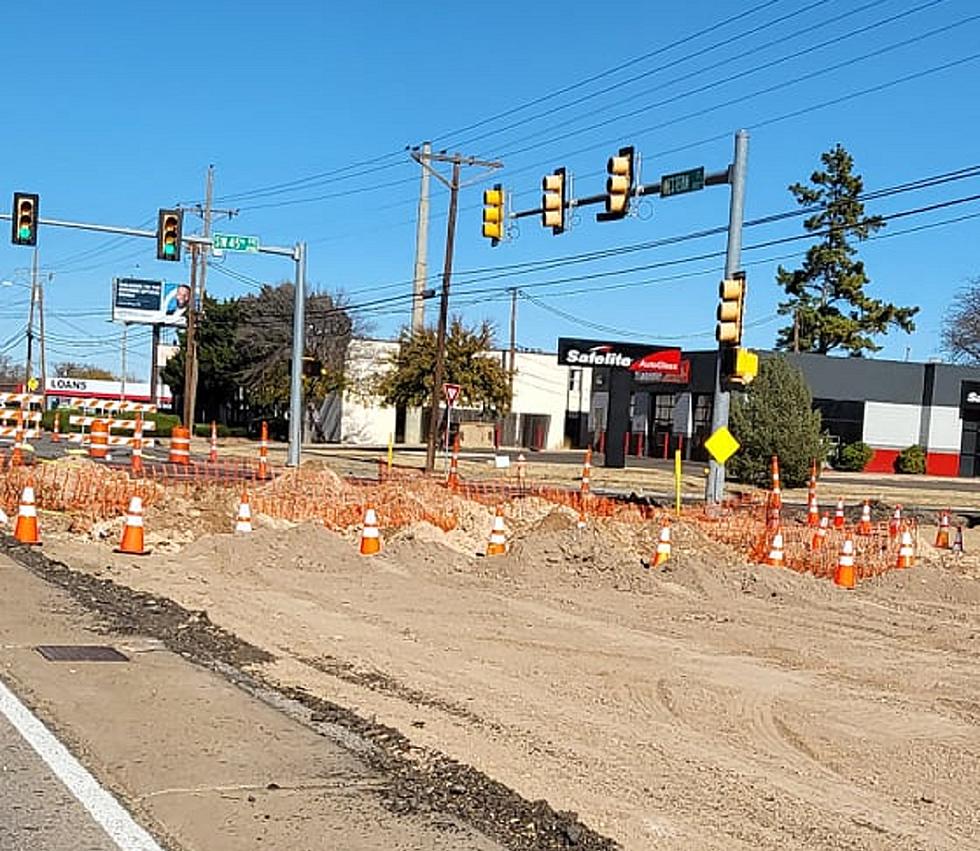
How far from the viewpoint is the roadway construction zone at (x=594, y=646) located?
6.94 metres

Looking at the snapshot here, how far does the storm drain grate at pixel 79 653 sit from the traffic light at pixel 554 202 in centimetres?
1500

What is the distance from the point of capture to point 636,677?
34.6ft

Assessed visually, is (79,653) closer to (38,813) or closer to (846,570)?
(38,813)

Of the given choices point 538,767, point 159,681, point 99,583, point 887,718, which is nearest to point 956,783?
point 887,718

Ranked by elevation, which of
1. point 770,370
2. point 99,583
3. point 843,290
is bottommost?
point 99,583

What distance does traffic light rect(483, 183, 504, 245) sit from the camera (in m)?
25.1

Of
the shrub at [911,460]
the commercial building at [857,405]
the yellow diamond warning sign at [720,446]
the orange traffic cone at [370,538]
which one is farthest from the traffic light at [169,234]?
the shrub at [911,460]

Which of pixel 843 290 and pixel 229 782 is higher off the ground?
pixel 843 290

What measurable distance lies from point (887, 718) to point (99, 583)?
28.3 ft

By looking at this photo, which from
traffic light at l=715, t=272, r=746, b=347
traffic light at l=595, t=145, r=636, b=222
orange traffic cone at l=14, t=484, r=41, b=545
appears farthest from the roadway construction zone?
traffic light at l=595, t=145, r=636, b=222

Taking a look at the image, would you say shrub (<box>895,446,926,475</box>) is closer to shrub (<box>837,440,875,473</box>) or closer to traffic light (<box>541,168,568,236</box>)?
shrub (<box>837,440,875,473</box>)

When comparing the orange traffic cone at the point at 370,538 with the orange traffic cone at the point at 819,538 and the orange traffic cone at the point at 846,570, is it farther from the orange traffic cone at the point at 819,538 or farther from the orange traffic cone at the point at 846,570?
the orange traffic cone at the point at 819,538

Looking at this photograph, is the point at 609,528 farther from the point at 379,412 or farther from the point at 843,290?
the point at 843,290

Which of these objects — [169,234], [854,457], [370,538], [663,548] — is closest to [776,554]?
[663,548]
